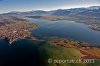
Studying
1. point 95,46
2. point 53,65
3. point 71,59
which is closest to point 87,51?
point 95,46

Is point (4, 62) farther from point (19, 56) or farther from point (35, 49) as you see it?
point (35, 49)

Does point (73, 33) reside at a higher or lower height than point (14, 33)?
higher

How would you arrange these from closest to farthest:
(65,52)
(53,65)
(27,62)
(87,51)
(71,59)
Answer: (53,65)
(27,62)
(71,59)
(65,52)
(87,51)

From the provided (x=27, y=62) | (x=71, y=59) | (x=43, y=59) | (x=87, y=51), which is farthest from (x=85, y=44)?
(x=27, y=62)

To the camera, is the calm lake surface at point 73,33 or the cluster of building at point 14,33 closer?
the calm lake surface at point 73,33

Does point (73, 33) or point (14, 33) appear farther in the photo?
point (14, 33)

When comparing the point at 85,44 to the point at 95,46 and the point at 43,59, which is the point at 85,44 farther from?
the point at 43,59

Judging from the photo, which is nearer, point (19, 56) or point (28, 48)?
point (19, 56)

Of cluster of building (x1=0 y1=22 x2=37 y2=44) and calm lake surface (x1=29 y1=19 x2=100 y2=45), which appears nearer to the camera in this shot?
calm lake surface (x1=29 y1=19 x2=100 y2=45)

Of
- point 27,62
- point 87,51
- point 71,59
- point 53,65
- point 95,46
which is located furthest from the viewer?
point 95,46
